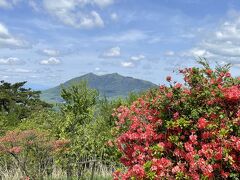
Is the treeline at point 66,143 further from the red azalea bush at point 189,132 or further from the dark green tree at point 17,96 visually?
the dark green tree at point 17,96

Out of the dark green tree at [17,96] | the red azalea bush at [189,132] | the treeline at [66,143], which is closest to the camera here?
the red azalea bush at [189,132]

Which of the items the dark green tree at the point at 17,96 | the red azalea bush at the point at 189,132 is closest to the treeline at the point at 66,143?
the red azalea bush at the point at 189,132

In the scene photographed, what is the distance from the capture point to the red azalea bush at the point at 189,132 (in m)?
6.63

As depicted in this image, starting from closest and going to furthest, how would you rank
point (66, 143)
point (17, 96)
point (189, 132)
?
point (189, 132)
point (66, 143)
point (17, 96)

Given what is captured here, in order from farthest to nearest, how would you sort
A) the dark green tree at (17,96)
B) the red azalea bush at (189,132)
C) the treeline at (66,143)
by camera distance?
1. the dark green tree at (17,96)
2. the treeline at (66,143)
3. the red azalea bush at (189,132)

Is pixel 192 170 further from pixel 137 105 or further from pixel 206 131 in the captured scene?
pixel 137 105

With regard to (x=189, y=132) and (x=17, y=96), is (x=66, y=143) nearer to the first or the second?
(x=189, y=132)

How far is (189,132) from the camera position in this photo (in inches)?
285

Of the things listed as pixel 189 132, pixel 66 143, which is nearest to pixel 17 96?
pixel 66 143

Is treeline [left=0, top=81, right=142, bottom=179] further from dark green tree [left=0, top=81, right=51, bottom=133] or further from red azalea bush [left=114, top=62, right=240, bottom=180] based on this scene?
dark green tree [left=0, top=81, right=51, bottom=133]

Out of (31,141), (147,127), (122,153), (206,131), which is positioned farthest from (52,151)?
(206,131)

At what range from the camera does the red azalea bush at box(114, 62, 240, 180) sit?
6633 millimetres

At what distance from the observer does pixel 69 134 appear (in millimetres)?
14523

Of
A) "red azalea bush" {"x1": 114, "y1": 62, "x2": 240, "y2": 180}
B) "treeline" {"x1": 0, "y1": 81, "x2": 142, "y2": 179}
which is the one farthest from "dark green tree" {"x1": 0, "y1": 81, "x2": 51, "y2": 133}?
"red azalea bush" {"x1": 114, "y1": 62, "x2": 240, "y2": 180}
